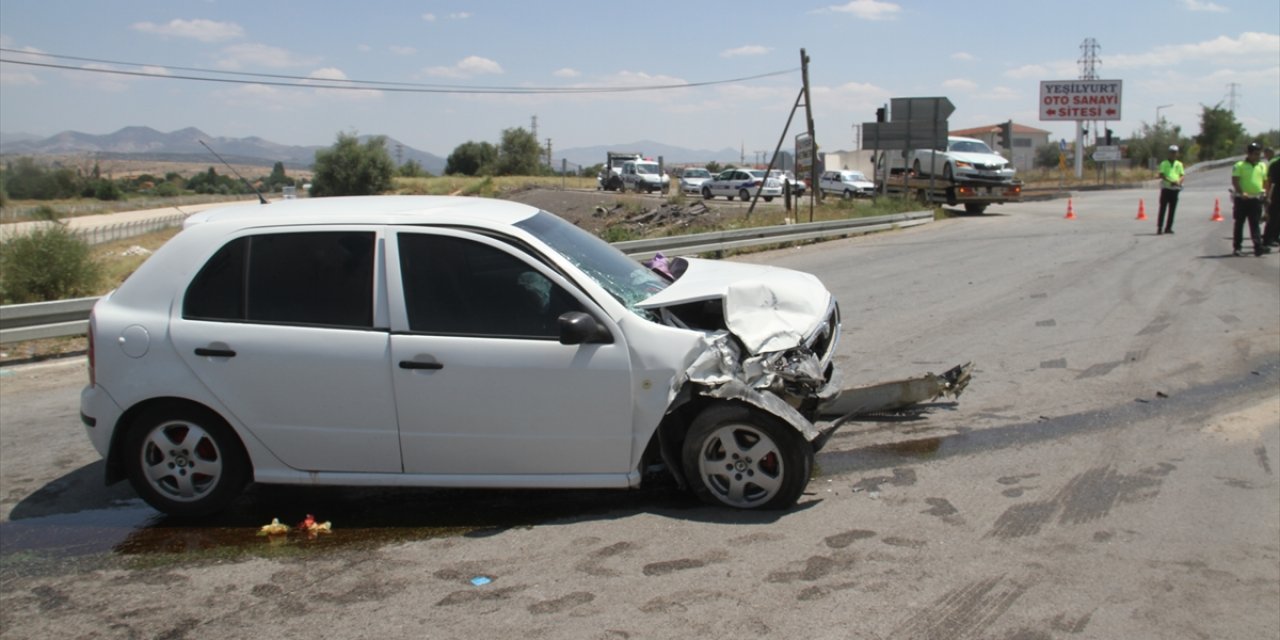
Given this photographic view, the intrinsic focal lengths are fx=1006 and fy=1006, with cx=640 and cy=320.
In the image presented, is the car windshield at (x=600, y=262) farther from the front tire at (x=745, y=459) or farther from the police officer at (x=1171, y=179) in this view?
the police officer at (x=1171, y=179)

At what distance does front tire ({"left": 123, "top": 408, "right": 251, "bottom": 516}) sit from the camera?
512 cm

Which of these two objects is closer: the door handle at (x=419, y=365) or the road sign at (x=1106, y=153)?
the door handle at (x=419, y=365)

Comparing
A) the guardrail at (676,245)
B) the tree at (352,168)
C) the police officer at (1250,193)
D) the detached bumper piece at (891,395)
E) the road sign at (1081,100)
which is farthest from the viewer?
the road sign at (1081,100)

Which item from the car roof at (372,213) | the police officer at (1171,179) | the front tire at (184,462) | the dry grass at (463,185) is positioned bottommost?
the front tire at (184,462)

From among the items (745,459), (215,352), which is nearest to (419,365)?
(215,352)

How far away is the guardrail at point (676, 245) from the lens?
9953mm

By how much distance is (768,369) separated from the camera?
514 centimetres

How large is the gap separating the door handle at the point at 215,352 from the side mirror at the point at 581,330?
168 centimetres

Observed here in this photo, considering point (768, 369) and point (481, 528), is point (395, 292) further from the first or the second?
point (768, 369)

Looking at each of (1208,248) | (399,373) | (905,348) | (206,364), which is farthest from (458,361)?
(1208,248)

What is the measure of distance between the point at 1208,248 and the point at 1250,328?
803cm

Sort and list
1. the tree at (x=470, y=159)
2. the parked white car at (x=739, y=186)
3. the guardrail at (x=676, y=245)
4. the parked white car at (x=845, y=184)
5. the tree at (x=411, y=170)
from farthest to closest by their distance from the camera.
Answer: the tree at (x=470, y=159) < the tree at (x=411, y=170) < the parked white car at (x=739, y=186) < the parked white car at (x=845, y=184) < the guardrail at (x=676, y=245)

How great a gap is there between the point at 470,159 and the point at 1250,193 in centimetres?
6766

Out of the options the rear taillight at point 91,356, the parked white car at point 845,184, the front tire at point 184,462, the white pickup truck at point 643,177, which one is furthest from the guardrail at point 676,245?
the white pickup truck at point 643,177
